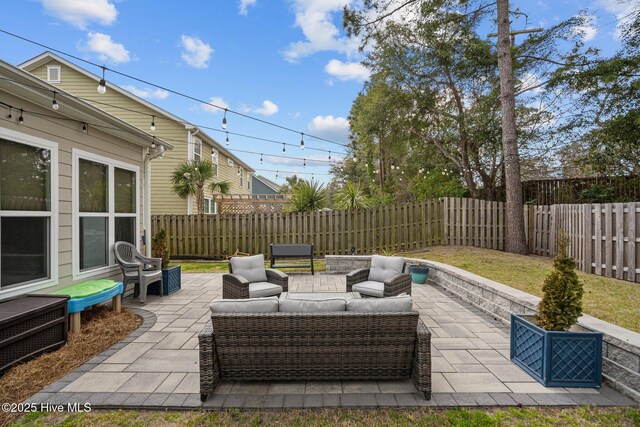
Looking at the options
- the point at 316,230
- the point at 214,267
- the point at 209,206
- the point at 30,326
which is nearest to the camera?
the point at 30,326

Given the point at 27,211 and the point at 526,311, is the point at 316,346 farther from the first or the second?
the point at 27,211

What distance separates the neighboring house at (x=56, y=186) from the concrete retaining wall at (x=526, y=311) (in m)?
5.51

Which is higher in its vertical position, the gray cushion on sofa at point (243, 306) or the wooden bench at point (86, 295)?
the gray cushion on sofa at point (243, 306)

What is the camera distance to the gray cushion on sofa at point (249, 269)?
4.98 m

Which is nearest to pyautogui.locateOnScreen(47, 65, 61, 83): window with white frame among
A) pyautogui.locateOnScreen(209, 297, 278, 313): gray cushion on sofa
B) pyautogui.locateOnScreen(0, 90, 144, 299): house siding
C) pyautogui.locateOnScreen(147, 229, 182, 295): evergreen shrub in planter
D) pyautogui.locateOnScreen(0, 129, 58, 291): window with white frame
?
pyautogui.locateOnScreen(0, 90, 144, 299): house siding

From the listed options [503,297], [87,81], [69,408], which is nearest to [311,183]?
[503,297]

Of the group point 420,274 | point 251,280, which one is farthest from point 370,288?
point 420,274

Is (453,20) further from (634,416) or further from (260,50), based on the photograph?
(634,416)

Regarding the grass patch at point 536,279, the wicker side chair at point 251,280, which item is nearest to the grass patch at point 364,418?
the grass patch at point 536,279

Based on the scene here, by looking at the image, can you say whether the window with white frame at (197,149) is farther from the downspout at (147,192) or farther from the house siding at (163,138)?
the downspout at (147,192)

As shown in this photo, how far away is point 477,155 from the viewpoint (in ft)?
37.8

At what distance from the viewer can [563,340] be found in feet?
8.74

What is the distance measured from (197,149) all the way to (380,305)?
44.3 ft

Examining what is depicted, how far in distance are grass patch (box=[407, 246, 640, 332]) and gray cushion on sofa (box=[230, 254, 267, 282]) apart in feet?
12.7
